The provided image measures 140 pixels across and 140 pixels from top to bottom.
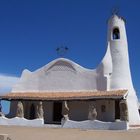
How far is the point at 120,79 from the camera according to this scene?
2480 cm

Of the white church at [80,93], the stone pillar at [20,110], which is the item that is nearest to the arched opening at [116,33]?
the white church at [80,93]

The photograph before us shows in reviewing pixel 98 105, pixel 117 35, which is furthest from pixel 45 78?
pixel 117 35

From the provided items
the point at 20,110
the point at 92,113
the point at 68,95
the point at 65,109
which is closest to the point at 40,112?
the point at 20,110

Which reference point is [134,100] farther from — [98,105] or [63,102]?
[63,102]

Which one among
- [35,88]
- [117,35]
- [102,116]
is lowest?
[102,116]

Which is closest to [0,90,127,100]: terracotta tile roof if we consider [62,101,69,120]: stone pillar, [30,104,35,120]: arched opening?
[62,101,69,120]: stone pillar

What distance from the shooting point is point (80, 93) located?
79.9 feet

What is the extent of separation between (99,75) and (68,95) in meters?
3.09

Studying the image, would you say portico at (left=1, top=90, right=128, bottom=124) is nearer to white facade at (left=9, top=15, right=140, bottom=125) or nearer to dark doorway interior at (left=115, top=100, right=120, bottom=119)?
dark doorway interior at (left=115, top=100, right=120, bottom=119)

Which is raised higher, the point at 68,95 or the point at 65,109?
the point at 68,95

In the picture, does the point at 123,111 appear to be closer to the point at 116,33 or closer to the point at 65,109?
the point at 65,109

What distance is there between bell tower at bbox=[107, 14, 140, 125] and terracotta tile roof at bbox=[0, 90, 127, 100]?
187 centimetres

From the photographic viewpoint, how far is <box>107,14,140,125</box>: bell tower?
80.7ft

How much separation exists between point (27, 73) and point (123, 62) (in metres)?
8.63
